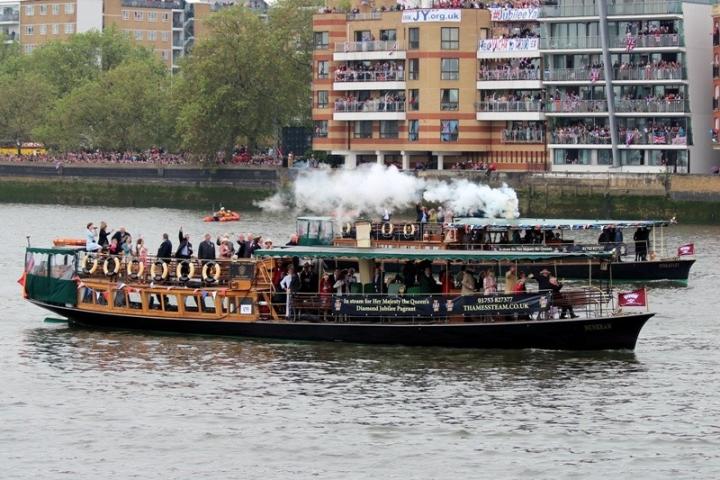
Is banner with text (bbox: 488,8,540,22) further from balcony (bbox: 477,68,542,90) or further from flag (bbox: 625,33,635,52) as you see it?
flag (bbox: 625,33,635,52)

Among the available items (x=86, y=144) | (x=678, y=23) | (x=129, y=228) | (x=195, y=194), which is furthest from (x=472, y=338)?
(x=86, y=144)

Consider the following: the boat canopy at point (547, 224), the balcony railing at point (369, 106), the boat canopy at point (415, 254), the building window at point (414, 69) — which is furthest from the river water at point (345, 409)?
the balcony railing at point (369, 106)

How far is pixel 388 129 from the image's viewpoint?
412 ft

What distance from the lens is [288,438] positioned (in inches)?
1577

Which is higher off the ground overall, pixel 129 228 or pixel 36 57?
pixel 36 57

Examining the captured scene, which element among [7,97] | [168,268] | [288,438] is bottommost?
[288,438]

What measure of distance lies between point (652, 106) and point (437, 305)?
65.7m

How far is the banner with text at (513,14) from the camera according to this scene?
11938 cm

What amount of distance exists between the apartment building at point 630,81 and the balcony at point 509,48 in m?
1.05

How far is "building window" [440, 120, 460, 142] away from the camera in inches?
4819

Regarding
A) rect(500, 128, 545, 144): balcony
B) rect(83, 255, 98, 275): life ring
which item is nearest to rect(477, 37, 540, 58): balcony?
rect(500, 128, 545, 144): balcony

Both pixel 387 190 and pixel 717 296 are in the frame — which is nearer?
pixel 717 296

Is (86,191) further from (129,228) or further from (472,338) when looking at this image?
(472,338)

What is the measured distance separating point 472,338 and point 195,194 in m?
85.4
